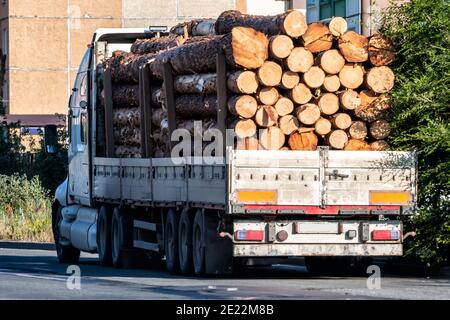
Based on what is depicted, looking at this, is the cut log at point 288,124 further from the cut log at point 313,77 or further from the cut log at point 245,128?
the cut log at point 313,77

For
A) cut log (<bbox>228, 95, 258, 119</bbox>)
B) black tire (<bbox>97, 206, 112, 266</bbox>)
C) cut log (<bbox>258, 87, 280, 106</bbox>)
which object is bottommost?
black tire (<bbox>97, 206, 112, 266</bbox>)

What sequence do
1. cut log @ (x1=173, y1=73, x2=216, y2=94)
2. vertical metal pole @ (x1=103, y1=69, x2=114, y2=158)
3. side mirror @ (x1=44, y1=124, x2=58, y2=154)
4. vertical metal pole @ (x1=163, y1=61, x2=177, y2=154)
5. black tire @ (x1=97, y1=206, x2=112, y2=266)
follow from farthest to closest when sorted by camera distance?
side mirror @ (x1=44, y1=124, x2=58, y2=154)
vertical metal pole @ (x1=103, y1=69, x2=114, y2=158)
black tire @ (x1=97, y1=206, x2=112, y2=266)
vertical metal pole @ (x1=163, y1=61, x2=177, y2=154)
cut log @ (x1=173, y1=73, x2=216, y2=94)

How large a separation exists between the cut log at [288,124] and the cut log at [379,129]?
3.93ft

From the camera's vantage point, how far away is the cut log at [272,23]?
→ 822 inches

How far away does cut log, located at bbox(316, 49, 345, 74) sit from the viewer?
21.1 meters

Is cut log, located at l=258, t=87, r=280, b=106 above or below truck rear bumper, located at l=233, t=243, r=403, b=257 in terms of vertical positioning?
above

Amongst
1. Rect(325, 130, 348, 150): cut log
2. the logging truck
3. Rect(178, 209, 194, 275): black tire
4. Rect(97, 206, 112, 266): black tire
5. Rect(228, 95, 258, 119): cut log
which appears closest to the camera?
the logging truck

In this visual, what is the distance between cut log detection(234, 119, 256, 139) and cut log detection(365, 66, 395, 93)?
5.93 feet

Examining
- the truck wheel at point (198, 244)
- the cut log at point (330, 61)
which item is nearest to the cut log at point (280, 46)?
the cut log at point (330, 61)

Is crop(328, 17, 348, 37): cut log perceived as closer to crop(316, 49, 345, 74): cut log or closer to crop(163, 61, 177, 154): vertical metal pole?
crop(316, 49, 345, 74): cut log

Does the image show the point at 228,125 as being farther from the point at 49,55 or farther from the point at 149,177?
the point at 49,55

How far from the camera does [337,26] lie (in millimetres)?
21234

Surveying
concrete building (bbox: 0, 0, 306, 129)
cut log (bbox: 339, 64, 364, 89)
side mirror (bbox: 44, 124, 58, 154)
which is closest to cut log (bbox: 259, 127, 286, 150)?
cut log (bbox: 339, 64, 364, 89)
